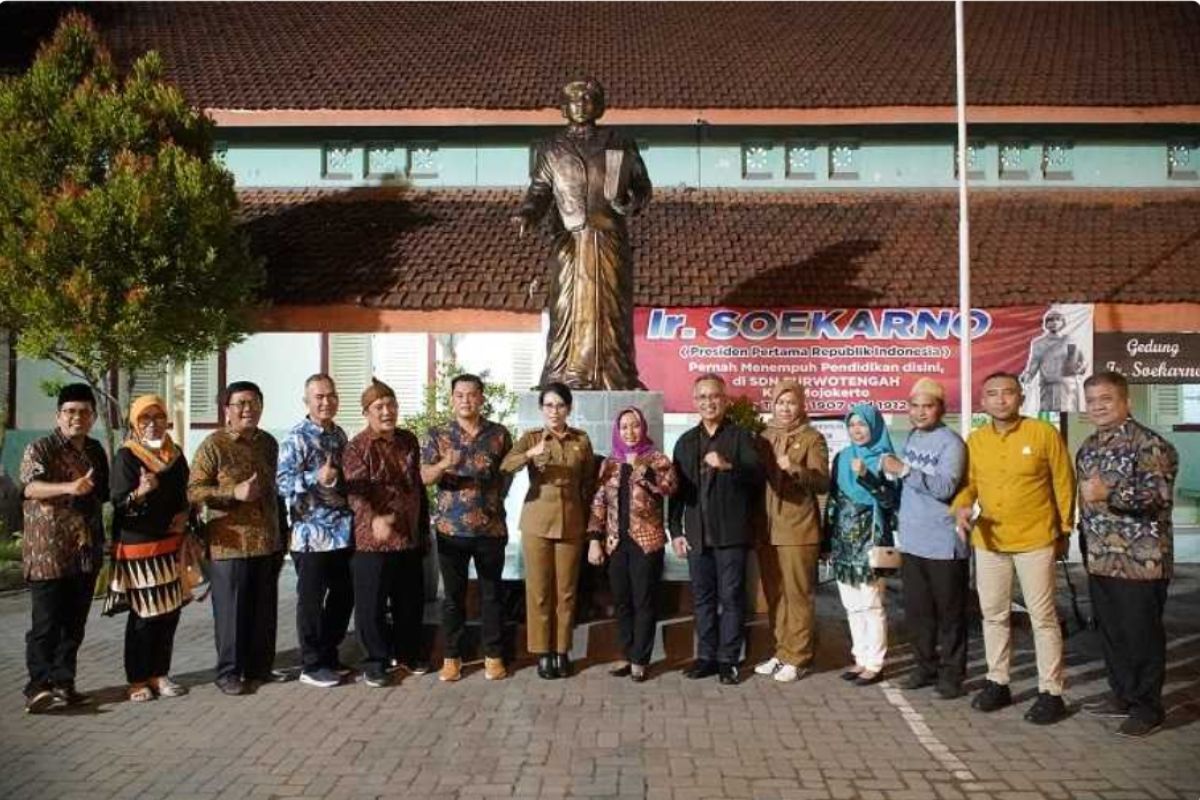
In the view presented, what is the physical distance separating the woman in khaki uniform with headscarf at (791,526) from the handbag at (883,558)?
12.9 inches

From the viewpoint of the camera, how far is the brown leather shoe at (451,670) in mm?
5492

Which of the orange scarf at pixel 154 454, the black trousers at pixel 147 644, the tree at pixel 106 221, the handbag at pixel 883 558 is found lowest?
the black trousers at pixel 147 644

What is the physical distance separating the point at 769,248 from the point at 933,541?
6572mm

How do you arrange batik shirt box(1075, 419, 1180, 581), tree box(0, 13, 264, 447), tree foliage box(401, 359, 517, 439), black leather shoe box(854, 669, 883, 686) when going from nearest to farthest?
batik shirt box(1075, 419, 1180, 581)
black leather shoe box(854, 669, 883, 686)
tree box(0, 13, 264, 447)
tree foliage box(401, 359, 517, 439)

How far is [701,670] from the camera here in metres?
5.55

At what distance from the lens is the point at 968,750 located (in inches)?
171

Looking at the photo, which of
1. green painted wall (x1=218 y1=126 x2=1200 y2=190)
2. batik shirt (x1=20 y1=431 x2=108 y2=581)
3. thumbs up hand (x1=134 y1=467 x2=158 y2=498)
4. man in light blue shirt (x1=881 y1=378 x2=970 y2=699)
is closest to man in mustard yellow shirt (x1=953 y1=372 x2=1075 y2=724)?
man in light blue shirt (x1=881 y1=378 x2=970 y2=699)

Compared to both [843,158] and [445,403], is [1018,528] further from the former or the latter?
[843,158]

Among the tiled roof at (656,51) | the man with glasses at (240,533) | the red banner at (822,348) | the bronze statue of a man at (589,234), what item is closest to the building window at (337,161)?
the tiled roof at (656,51)

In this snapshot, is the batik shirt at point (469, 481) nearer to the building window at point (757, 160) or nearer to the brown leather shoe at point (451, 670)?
the brown leather shoe at point (451, 670)

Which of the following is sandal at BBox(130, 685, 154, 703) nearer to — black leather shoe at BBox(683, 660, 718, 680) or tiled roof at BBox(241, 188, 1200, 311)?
black leather shoe at BBox(683, 660, 718, 680)

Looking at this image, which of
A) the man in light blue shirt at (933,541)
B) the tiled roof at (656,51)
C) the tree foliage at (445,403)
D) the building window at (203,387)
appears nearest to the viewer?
the man in light blue shirt at (933,541)

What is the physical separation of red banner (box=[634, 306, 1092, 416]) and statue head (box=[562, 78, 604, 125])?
381cm

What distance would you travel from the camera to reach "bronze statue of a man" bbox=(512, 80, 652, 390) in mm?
6922
